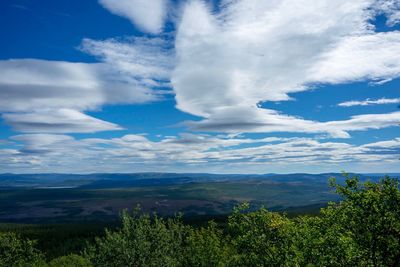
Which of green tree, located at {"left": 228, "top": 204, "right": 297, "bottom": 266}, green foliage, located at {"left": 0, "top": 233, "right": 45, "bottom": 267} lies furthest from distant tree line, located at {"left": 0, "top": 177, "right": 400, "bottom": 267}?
green foliage, located at {"left": 0, "top": 233, "right": 45, "bottom": 267}

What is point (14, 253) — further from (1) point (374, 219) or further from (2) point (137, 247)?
(1) point (374, 219)

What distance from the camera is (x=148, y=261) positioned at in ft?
162

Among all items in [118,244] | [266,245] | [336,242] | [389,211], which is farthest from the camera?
[118,244]

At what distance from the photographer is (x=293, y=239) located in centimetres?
3581

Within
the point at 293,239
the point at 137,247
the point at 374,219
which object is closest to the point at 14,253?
the point at 137,247

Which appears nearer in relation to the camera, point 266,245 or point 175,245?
point 266,245

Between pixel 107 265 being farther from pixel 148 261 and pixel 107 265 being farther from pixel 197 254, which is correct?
pixel 197 254

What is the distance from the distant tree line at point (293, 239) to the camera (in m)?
27.8

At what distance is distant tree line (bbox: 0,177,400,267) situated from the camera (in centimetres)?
2776

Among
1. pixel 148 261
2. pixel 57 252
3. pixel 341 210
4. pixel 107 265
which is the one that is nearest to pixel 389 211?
pixel 341 210

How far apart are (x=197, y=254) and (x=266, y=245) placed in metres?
20.8

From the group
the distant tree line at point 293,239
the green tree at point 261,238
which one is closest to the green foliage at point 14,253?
the distant tree line at point 293,239

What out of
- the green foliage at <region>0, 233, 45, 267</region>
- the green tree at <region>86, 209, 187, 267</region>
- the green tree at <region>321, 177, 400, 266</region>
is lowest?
the green foliage at <region>0, 233, 45, 267</region>

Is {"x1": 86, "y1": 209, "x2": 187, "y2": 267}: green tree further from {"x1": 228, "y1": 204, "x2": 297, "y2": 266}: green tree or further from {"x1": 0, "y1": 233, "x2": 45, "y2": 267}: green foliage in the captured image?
{"x1": 0, "y1": 233, "x2": 45, "y2": 267}: green foliage
